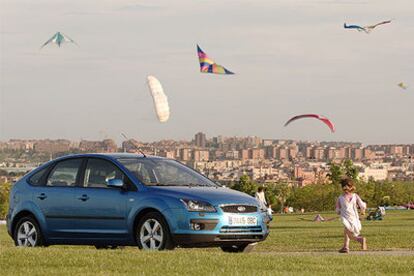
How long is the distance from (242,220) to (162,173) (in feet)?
5.27

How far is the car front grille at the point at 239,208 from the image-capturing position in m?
17.4

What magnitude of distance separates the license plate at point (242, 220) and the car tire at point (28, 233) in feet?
10.4

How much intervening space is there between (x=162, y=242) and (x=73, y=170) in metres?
2.25

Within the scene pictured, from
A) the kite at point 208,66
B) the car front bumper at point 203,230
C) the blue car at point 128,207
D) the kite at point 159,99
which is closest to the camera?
the car front bumper at point 203,230

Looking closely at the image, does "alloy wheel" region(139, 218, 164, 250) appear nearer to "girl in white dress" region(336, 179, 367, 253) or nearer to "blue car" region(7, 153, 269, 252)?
"blue car" region(7, 153, 269, 252)

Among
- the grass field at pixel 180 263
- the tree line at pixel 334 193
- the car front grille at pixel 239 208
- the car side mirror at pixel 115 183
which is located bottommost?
the grass field at pixel 180 263

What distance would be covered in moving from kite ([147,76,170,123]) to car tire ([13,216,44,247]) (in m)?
15.0

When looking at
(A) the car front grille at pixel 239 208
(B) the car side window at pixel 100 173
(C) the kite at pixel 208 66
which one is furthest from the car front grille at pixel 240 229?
(C) the kite at pixel 208 66

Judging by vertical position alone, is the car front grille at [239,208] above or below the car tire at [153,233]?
above

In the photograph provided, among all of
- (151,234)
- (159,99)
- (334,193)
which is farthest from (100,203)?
(334,193)

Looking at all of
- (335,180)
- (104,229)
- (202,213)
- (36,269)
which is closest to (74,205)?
(104,229)

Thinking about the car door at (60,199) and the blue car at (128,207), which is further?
the car door at (60,199)

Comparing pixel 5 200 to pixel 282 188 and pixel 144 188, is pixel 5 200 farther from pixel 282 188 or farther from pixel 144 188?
pixel 144 188

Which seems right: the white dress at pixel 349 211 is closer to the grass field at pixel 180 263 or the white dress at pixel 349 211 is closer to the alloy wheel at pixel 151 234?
the grass field at pixel 180 263
